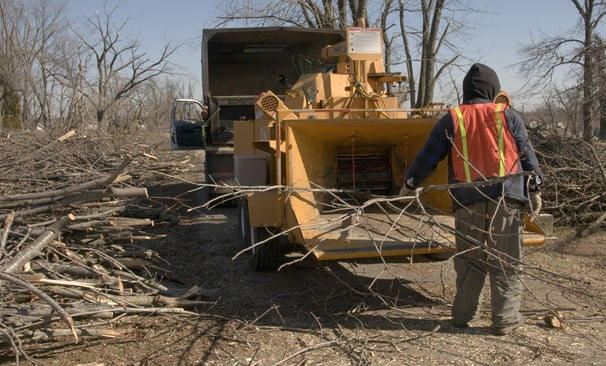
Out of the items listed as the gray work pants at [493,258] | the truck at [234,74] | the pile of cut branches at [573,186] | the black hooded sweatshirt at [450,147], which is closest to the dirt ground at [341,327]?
the gray work pants at [493,258]

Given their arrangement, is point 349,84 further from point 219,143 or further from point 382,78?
point 219,143

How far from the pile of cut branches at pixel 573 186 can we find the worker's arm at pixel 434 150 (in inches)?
167

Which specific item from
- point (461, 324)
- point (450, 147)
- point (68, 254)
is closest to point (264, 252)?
point (68, 254)

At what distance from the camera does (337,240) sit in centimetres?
484

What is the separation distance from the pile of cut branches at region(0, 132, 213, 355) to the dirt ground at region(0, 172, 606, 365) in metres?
0.18

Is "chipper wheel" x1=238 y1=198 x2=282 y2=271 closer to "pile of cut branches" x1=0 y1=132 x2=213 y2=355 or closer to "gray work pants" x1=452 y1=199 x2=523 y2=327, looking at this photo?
"pile of cut branches" x1=0 y1=132 x2=213 y2=355

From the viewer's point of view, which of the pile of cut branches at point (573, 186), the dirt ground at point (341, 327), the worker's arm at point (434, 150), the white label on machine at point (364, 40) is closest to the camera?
the dirt ground at point (341, 327)

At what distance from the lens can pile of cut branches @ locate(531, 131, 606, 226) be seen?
8.27 meters

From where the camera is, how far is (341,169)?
21.7 ft

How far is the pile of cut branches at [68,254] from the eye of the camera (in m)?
4.20

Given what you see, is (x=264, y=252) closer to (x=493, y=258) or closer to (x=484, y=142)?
(x=493, y=258)

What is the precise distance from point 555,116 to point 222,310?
6151mm

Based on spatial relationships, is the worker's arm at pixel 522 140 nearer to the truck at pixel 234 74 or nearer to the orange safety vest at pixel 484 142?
the orange safety vest at pixel 484 142

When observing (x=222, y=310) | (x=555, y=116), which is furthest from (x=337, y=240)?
(x=555, y=116)
